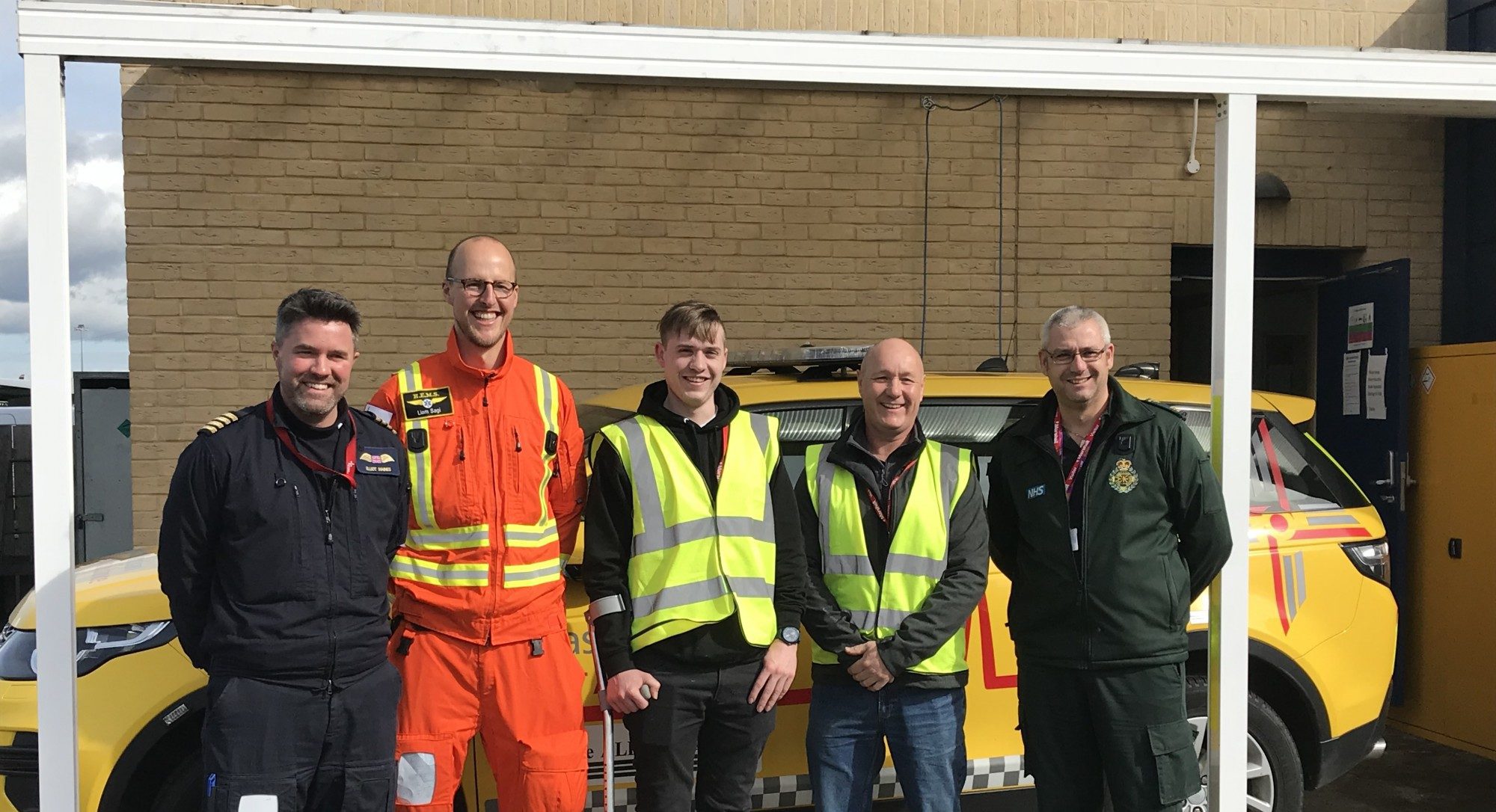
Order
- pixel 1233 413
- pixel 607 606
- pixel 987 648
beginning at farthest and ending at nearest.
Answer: pixel 987 648, pixel 1233 413, pixel 607 606

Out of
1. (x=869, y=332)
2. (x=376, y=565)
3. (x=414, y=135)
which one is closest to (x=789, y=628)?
(x=376, y=565)

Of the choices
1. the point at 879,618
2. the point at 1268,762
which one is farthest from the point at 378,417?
the point at 1268,762

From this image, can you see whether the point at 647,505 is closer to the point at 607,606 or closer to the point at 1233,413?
the point at 607,606

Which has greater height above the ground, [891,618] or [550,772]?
[891,618]

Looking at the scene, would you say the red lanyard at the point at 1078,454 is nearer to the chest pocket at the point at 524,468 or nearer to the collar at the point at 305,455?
the chest pocket at the point at 524,468

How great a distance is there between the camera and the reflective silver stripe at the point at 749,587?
2.93m

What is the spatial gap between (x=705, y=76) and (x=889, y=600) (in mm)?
1481

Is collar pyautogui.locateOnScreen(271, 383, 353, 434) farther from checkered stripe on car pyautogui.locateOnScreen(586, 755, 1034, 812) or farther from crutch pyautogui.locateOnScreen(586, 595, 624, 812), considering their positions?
checkered stripe on car pyautogui.locateOnScreen(586, 755, 1034, 812)

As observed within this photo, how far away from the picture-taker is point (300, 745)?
2.60 m

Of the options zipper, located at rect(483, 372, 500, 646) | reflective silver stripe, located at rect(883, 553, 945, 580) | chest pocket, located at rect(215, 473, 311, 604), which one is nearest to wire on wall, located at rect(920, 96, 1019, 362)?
reflective silver stripe, located at rect(883, 553, 945, 580)

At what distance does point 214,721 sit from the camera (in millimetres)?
2572

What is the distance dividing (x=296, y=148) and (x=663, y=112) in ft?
6.66

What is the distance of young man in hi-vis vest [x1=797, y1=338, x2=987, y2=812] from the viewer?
9.98 ft

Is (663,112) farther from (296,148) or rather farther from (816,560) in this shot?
(816,560)
